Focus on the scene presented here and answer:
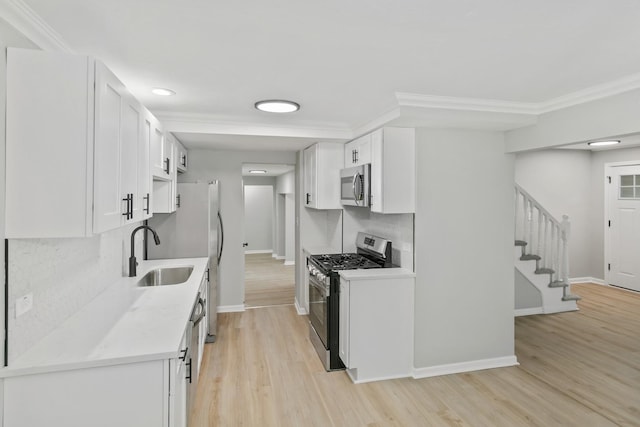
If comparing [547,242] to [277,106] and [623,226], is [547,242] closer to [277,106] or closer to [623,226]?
[623,226]

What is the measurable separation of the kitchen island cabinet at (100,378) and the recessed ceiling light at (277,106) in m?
1.83

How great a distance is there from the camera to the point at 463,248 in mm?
3342

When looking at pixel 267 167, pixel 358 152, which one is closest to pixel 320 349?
pixel 358 152

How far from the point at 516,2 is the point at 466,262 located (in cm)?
239

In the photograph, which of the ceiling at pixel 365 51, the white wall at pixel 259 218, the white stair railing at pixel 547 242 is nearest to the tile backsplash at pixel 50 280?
the ceiling at pixel 365 51

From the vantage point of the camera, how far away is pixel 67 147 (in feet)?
4.74

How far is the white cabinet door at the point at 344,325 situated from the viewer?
123 inches

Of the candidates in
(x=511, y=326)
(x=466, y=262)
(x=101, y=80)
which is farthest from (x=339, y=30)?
(x=511, y=326)

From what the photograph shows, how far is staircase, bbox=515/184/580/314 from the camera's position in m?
5.11

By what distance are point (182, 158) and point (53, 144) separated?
9.43 ft

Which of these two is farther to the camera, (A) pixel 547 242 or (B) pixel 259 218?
(B) pixel 259 218

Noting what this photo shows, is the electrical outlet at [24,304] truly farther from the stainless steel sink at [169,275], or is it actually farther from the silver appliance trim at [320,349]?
the silver appliance trim at [320,349]

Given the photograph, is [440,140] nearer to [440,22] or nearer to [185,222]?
[440,22]

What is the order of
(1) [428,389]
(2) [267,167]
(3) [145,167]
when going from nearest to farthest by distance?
(3) [145,167], (1) [428,389], (2) [267,167]
